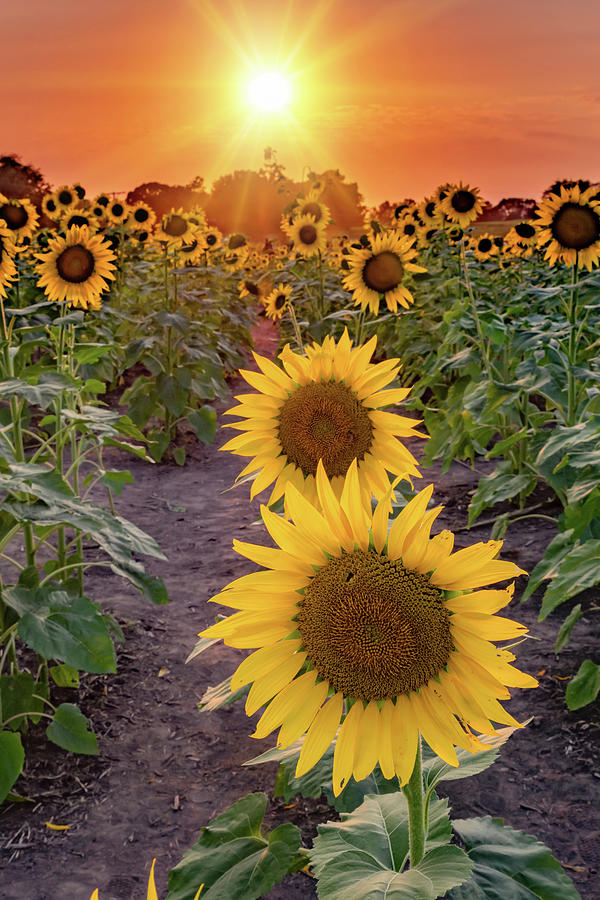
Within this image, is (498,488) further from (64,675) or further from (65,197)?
Answer: (65,197)

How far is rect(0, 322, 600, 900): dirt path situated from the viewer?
2387 millimetres

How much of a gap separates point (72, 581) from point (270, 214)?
31357 mm

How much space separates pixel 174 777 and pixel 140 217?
30.3 ft

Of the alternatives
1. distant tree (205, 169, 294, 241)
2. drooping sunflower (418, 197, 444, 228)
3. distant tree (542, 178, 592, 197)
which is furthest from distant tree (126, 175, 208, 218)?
distant tree (542, 178, 592, 197)

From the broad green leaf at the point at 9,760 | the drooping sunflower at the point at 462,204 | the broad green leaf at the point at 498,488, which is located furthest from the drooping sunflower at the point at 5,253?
the drooping sunflower at the point at 462,204

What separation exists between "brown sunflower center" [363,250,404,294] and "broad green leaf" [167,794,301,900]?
10.1 feet

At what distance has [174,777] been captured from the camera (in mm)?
2805

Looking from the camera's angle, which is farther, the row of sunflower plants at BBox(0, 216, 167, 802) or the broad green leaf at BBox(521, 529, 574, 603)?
the broad green leaf at BBox(521, 529, 574, 603)

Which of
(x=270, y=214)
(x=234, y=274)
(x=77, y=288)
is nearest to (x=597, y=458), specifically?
(x=77, y=288)

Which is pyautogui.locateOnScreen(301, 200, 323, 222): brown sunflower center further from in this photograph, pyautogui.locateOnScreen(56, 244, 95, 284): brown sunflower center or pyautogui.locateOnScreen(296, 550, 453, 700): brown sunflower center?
pyautogui.locateOnScreen(296, 550, 453, 700): brown sunflower center

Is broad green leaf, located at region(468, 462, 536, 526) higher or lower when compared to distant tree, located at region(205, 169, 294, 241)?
lower

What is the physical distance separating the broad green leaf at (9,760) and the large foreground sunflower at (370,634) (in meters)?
1.49

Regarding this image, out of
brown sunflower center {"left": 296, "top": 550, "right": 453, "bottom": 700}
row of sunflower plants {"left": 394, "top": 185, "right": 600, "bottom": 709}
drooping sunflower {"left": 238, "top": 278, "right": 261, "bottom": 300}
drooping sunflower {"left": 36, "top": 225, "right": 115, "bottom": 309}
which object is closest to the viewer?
brown sunflower center {"left": 296, "top": 550, "right": 453, "bottom": 700}

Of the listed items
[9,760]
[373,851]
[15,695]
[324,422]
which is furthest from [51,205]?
[373,851]
